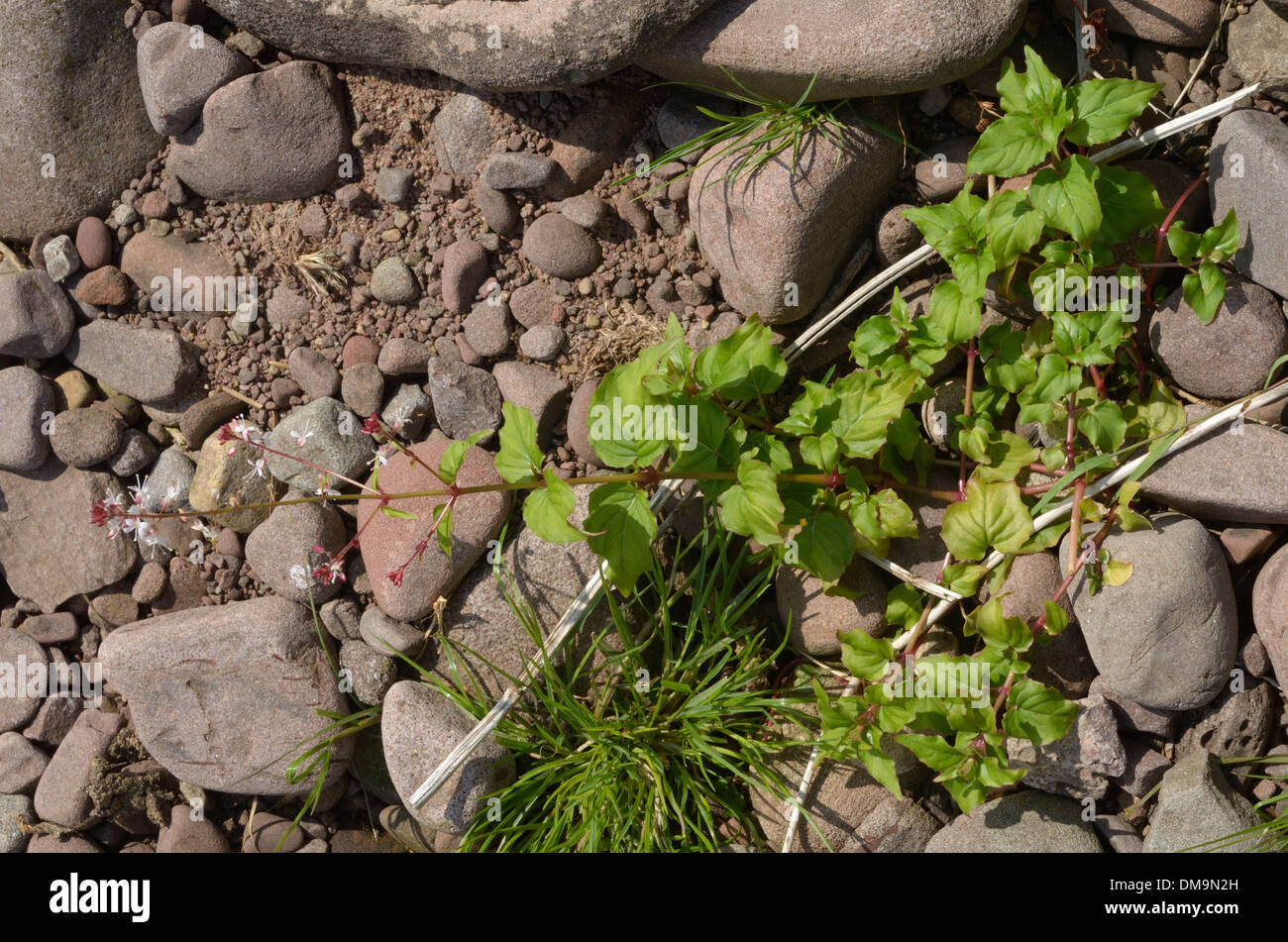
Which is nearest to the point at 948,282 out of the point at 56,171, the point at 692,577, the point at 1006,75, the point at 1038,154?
the point at 1038,154

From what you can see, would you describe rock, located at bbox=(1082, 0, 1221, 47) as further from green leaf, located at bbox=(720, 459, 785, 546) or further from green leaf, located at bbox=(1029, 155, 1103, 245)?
green leaf, located at bbox=(720, 459, 785, 546)

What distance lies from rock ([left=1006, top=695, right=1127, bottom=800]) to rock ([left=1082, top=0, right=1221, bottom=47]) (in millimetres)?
2248

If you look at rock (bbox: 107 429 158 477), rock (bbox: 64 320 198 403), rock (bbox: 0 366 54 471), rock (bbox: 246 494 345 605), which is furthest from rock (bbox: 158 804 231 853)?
rock (bbox: 64 320 198 403)

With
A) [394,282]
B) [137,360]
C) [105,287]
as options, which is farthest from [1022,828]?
[105,287]

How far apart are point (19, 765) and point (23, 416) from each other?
56.8 inches

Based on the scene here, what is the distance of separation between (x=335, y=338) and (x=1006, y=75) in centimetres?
257

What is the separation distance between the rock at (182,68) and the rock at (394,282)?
93 centimetres

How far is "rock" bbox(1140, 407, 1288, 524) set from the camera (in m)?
→ 3.09

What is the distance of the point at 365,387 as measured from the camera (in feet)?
12.3

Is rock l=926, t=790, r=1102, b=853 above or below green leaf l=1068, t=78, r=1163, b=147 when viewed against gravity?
below

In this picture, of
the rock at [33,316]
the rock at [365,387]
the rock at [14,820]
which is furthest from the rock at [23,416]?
the rock at [14,820]

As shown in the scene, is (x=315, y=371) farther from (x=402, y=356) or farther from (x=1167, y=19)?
(x=1167, y=19)

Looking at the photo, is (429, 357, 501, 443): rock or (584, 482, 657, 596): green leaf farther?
(429, 357, 501, 443): rock

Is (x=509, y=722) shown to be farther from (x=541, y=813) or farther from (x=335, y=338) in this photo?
(x=335, y=338)
